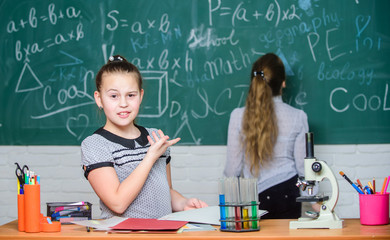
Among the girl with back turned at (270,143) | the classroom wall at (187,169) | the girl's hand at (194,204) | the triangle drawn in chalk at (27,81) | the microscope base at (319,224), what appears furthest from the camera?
the triangle drawn in chalk at (27,81)

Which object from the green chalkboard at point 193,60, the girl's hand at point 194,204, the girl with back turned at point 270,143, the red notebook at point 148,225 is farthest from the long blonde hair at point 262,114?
the red notebook at point 148,225

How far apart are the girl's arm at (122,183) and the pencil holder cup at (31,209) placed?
193mm

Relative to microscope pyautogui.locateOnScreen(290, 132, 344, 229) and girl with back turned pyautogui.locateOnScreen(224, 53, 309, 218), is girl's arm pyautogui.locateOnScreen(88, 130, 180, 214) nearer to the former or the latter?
microscope pyautogui.locateOnScreen(290, 132, 344, 229)

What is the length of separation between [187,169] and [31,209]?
1.85 metres

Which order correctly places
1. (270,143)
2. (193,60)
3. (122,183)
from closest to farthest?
(122,183)
(270,143)
(193,60)

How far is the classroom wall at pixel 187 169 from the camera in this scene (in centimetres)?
345

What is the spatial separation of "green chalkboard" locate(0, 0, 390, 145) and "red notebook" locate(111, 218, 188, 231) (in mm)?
1772

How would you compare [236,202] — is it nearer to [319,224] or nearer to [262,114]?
[319,224]

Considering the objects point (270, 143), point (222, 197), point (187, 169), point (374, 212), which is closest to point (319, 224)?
point (374, 212)

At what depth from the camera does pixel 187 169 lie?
354cm

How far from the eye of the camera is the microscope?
1720mm

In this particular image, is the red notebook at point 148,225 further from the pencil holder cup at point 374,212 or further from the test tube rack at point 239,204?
the pencil holder cup at point 374,212

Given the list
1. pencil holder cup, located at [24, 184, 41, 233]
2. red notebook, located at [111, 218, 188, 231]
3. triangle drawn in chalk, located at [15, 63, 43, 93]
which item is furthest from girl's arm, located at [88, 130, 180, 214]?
triangle drawn in chalk, located at [15, 63, 43, 93]

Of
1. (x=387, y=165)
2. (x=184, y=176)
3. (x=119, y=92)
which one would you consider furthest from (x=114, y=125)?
(x=387, y=165)
